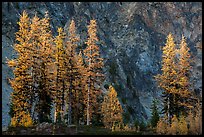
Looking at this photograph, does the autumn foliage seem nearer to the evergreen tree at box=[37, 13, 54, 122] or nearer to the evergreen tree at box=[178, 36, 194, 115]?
the evergreen tree at box=[37, 13, 54, 122]

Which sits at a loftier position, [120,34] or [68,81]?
[120,34]

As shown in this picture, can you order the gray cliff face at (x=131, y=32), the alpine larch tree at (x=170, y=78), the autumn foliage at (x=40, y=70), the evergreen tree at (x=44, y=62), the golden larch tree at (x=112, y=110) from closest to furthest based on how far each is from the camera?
the autumn foliage at (x=40, y=70) < the evergreen tree at (x=44, y=62) < the alpine larch tree at (x=170, y=78) < the golden larch tree at (x=112, y=110) < the gray cliff face at (x=131, y=32)

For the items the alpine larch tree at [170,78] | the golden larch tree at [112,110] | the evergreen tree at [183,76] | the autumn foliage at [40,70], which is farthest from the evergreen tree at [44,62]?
the evergreen tree at [183,76]

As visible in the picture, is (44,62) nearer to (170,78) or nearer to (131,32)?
(170,78)

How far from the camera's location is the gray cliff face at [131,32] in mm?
104688

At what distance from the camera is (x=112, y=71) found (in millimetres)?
111062

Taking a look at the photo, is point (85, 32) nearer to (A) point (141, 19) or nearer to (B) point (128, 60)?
(B) point (128, 60)

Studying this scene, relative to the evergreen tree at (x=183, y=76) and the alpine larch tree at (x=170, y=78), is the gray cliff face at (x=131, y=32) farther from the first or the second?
the evergreen tree at (x=183, y=76)

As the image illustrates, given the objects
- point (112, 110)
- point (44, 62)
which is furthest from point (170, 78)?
point (44, 62)

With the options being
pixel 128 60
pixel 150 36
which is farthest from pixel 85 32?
pixel 150 36

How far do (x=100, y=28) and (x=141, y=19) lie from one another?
27.1m

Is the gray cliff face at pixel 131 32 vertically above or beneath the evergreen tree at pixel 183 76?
above

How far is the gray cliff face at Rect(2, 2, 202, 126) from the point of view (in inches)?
4122

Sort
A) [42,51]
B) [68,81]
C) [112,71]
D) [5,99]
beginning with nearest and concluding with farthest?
1. [42,51]
2. [68,81]
3. [5,99]
4. [112,71]
